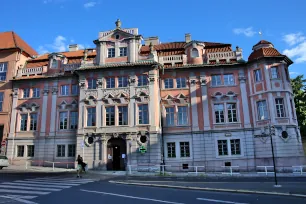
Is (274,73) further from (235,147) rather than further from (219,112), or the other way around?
(235,147)

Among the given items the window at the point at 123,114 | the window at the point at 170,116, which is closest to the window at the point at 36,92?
the window at the point at 123,114

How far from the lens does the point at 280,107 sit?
87.9ft

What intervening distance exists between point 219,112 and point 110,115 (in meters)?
11.8

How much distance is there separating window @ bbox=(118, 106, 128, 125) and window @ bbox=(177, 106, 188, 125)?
5.74 meters

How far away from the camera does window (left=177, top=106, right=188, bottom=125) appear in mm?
28797

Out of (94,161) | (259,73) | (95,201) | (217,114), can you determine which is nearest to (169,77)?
(217,114)

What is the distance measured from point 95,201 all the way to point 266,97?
73.1 ft

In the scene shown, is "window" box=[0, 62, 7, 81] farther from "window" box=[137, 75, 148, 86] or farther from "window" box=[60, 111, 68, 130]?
"window" box=[137, 75, 148, 86]

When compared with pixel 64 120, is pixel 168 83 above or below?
above

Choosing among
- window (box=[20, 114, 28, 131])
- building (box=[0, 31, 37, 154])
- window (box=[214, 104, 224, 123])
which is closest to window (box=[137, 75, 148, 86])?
window (box=[214, 104, 224, 123])

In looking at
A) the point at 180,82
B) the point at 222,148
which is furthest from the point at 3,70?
the point at 222,148

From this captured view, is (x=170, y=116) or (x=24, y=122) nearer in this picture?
(x=170, y=116)

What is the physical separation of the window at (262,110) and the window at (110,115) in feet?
50.1

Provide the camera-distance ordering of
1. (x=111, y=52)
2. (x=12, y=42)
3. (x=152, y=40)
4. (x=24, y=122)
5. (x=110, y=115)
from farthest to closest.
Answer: (x=152, y=40)
(x=12, y=42)
(x=24, y=122)
(x=111, y=52)
(x=110, y=115)
